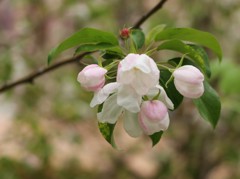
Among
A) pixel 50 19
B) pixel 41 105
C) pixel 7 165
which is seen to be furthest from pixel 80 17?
pixel 7 165

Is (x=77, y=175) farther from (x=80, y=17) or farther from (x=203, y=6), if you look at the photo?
(x=203, y=6)

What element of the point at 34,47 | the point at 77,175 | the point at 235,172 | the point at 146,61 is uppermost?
the point at 146,61

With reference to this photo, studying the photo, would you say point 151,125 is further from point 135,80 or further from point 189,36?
point 189,36

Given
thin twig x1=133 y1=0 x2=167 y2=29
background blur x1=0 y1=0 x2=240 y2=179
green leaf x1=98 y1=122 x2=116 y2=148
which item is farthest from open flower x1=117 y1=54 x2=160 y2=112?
background blur x1=0 y1=0 x2=240 y2=179

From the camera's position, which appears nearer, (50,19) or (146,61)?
(146,61)

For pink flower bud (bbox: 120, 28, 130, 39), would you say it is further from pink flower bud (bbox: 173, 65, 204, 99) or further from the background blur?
the background blur

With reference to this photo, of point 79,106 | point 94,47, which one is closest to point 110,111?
point 94,47
